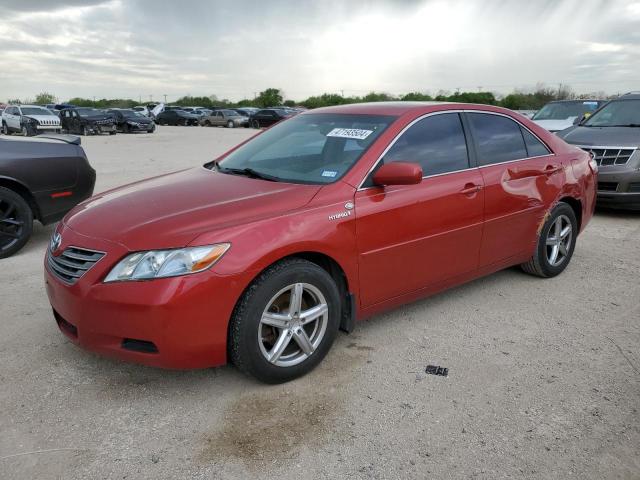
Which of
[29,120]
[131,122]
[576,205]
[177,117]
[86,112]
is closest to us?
[576,205]

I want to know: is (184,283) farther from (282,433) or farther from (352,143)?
(352,143)

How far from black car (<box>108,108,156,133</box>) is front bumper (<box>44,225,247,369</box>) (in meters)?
29.1

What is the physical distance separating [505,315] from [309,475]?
231cm

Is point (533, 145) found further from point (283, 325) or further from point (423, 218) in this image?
point (283, 325)

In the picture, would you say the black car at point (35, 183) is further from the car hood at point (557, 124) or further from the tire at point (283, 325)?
the car hood at point (557, 124)

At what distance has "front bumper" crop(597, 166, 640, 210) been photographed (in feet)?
23.8

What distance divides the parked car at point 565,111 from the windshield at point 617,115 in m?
2.92

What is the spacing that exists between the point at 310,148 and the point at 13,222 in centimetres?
342

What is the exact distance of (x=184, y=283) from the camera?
267 centimetres

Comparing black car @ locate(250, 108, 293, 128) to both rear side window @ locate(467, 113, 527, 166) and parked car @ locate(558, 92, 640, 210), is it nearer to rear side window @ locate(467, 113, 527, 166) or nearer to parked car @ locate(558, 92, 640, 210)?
parked car @ locate(558, 92, 640, 210)

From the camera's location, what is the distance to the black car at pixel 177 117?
42406 millimetres

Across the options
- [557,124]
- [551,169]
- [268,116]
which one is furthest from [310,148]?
[268,116]

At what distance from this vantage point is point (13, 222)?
540 cm

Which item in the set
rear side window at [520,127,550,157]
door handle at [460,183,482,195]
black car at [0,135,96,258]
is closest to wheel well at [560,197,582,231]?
rear side window at [520,127,550,157]
